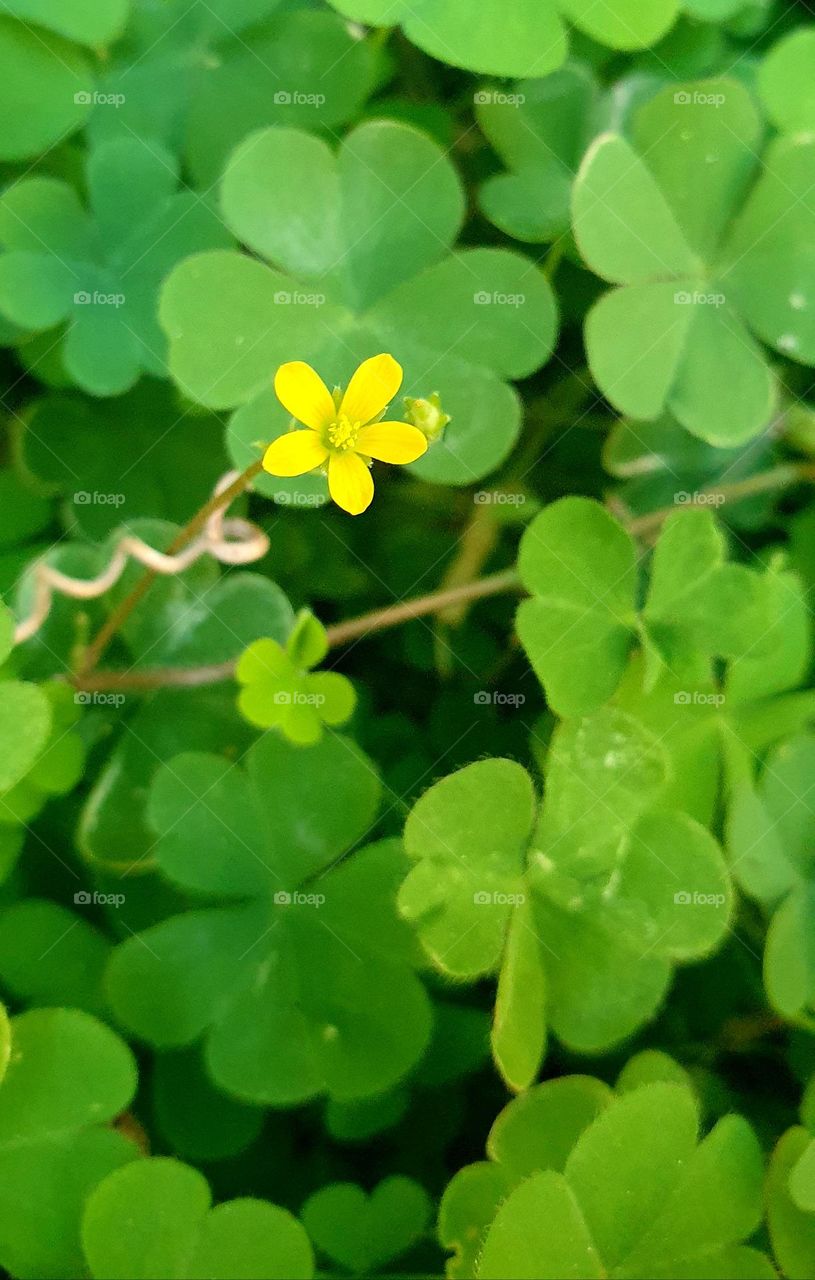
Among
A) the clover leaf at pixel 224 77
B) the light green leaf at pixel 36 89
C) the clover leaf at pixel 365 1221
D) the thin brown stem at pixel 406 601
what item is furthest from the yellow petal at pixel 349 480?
the clover leaf at pixel 365 1221

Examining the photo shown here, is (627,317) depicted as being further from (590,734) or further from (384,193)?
(590,734)

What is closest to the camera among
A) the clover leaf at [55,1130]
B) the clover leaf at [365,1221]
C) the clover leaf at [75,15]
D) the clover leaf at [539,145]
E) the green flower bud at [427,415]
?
the green flower bud at [427,415]

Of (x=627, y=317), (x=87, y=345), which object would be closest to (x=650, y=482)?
(x=627, y=317)

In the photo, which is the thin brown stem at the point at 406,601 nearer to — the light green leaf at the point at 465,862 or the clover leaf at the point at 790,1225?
the light green leaf at the point at 465,862

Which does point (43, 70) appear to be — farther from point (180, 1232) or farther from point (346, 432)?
point (180, 1232)

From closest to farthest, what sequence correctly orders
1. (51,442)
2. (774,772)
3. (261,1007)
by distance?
(261,1007), (774,772), (51,442)

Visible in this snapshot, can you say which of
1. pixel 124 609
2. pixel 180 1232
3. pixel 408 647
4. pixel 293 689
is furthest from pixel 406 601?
pixel 180 1232
